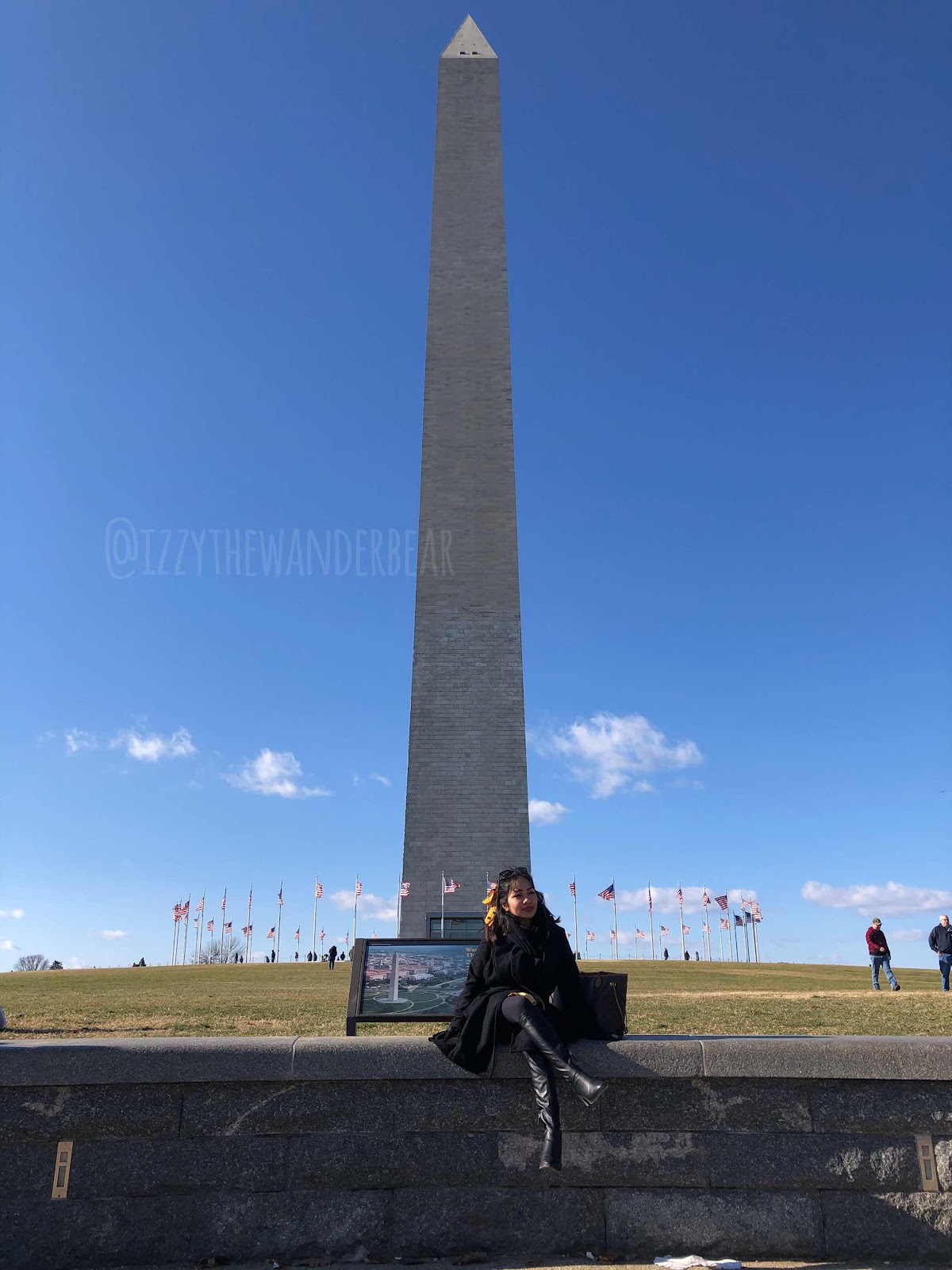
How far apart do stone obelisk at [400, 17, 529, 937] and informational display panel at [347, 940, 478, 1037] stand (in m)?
19.2

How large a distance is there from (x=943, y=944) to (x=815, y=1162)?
15.6 meters

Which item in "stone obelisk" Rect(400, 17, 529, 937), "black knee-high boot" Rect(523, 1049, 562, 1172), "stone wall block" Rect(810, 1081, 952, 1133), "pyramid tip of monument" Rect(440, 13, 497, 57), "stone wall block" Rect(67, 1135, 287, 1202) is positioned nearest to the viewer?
"black knee-high boot" Rect(523, 1049, 562, 1172)

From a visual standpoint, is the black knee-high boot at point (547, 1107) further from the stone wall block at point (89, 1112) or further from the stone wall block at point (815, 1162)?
the stone wall block at point (89, 1112)

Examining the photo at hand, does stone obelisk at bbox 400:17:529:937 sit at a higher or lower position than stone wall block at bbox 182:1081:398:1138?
higher

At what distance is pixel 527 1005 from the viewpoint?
16.1ft

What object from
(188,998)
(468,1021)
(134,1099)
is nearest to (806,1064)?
(468,1021)

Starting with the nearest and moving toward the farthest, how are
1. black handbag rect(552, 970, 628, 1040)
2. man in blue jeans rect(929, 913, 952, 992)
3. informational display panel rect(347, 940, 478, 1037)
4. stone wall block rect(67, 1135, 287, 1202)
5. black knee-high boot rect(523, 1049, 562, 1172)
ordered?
black knee-high boot rect(523, 1049, 562, 1172) → stone wall block rect(67, 1135, 287, 1202) → black handbag rect(552, 970, 628, 1040) → informational display panel rect(347, 940, 478, 1037) → man in blue jeans rect(929, 913, 952, 992)

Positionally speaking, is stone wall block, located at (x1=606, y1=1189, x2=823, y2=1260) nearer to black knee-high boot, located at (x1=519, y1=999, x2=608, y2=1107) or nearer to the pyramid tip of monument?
black knee-high boot, located at (x1=519, y1=999, x2=608, y2=1107)

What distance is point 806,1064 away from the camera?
4.93 m

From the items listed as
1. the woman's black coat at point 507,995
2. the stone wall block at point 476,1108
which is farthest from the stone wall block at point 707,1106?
the woman's black coat at point 507,995

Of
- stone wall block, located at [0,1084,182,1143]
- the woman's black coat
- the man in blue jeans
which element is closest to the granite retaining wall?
stone wall block, located at [0,1084,182,1143]

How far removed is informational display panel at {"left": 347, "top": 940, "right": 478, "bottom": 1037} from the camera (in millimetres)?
6938

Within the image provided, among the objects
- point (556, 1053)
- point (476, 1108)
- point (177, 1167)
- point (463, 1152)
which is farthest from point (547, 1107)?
point (177, 1167)

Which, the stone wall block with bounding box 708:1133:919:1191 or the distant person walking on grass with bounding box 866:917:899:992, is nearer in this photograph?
the stone wall block with bounding box 708:1133:919:1191
